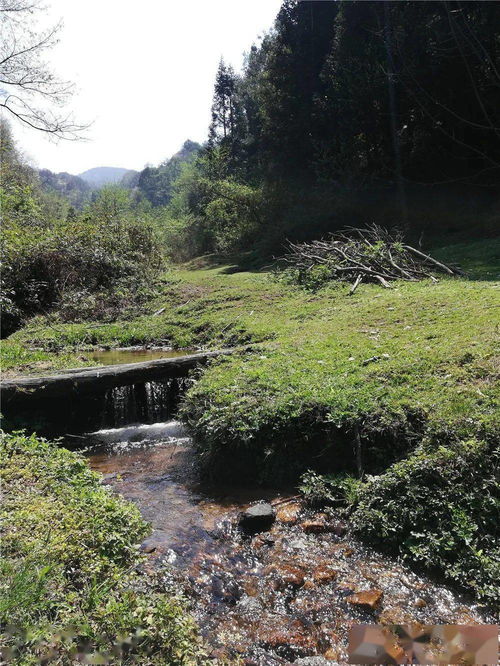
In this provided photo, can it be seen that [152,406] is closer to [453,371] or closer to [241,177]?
[453,371]

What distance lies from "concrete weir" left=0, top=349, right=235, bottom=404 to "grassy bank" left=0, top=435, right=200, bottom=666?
255cm

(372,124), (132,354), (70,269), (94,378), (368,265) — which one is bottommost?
(132,354)

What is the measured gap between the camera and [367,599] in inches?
121

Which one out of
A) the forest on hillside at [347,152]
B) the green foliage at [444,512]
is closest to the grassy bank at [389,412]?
the green foliage at [444,512]

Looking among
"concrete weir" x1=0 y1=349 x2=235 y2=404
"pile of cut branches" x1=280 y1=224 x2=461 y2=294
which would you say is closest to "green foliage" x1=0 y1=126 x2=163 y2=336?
"pile of cut branches" x1=280 y1=224 x2=461 y2=294

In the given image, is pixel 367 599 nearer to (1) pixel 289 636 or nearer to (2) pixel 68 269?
(1) pixel 289 636

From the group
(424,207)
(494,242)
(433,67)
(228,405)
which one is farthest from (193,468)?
(433,67)

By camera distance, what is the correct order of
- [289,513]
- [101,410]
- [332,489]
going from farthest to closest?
[101,410] → [332,489] → [289,513]

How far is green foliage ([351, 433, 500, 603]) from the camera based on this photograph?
3182 mm

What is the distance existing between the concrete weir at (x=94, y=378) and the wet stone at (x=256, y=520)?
3.53m

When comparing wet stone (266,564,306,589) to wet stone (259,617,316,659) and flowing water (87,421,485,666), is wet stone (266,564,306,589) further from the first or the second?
wet stone (259,617,316,659)

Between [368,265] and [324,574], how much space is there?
34.6ft

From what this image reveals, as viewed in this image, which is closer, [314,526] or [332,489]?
[314,526]

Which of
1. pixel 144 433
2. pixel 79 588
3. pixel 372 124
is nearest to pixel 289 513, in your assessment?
pixel 79 588
